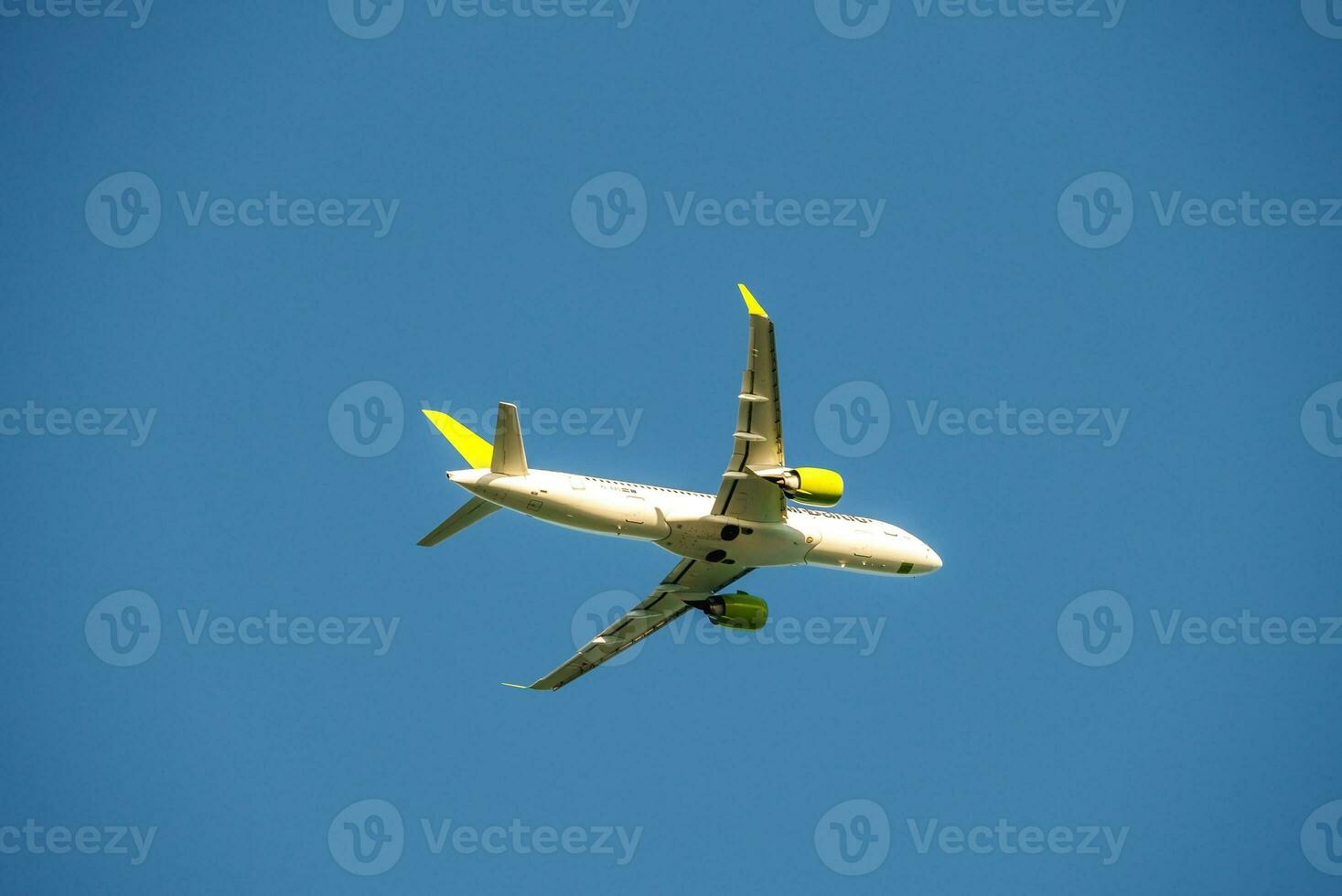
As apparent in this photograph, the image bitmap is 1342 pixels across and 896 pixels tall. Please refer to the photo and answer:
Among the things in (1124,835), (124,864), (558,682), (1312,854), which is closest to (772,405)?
(558,682)

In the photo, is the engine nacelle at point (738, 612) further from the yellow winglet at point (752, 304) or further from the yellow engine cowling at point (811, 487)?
the yellow winglet at point (752, 304)

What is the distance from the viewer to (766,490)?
4097 cm

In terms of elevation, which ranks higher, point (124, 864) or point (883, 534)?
point (883, 534)

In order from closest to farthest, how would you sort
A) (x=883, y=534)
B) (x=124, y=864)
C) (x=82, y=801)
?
(x=883, y=534) < (x=124, y=864) < (x=82, y=801)

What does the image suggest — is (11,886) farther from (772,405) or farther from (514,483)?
(772,405)

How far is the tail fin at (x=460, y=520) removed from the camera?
129 feet

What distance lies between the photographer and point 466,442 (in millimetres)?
39438

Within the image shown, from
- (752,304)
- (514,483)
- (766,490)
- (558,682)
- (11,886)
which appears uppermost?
(752,304)

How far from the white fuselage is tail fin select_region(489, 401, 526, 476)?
0.81 feet

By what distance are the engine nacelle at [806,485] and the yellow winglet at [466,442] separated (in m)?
8.11

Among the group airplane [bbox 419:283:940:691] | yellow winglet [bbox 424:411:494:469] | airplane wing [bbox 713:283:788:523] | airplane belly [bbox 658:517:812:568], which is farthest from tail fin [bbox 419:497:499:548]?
airplane wing [bbox 713:283:788:523]

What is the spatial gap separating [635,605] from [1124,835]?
64.9 feet

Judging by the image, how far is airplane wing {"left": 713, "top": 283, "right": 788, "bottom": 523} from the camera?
37.1 metres

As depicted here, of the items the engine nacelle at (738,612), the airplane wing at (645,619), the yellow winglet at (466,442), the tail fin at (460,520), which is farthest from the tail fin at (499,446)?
the engine nacelle at (738,612)
